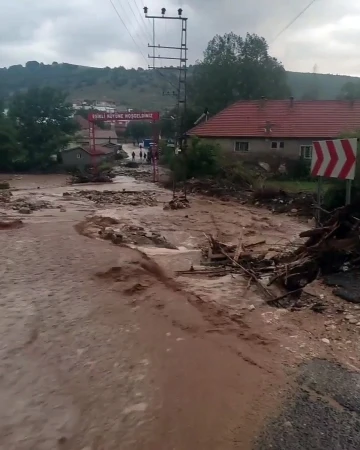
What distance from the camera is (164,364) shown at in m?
4.96

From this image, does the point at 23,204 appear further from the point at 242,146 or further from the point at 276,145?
the point at 276,145

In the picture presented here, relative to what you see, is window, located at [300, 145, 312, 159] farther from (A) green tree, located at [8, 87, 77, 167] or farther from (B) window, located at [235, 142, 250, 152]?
(A) green tree, located at [8, 87, 77, 167]

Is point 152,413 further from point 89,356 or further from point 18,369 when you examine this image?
point 18,369

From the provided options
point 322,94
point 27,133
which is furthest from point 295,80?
point 27,133

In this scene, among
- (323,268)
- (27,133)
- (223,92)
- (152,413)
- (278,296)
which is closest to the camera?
(152,413)

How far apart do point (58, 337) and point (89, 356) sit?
0.81m

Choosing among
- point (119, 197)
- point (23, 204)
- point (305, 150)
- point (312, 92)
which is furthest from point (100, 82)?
point (23, 204)

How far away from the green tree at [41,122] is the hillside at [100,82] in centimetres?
6441

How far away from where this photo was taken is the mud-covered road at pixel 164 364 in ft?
12.4

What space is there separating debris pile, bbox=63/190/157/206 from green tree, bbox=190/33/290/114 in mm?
29845

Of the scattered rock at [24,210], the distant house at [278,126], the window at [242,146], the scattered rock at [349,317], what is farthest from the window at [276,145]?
the scattered rock at [349,317]

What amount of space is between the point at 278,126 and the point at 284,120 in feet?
3.57

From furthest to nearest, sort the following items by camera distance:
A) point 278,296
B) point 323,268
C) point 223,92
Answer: point 223,92 → point 323,268 → point 278,296

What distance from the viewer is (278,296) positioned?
6633 mm
